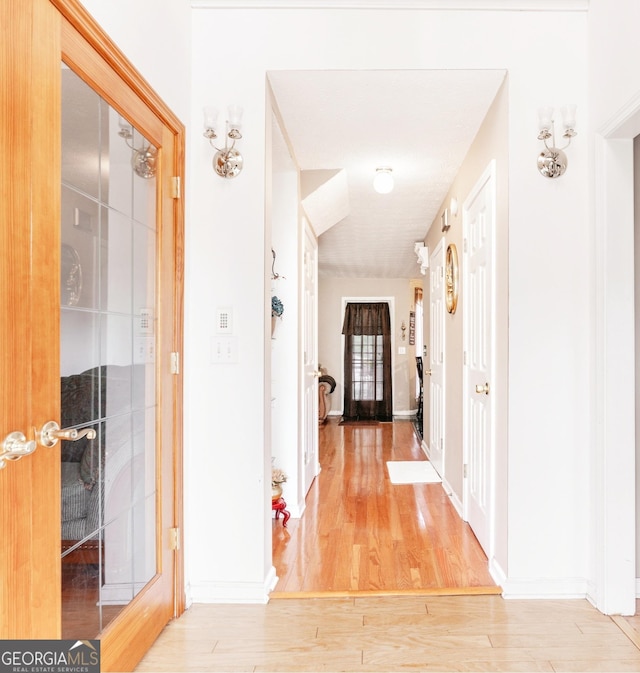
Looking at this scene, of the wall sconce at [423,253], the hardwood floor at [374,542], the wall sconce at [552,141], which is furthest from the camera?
the wall sconce at [423,253]

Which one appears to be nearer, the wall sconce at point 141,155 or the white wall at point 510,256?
the wall sconce at point 141,155

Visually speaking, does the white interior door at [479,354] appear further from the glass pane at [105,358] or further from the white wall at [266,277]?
the glass pane at [105,358]

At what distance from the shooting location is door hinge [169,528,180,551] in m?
2.16

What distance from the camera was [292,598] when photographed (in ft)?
7.73

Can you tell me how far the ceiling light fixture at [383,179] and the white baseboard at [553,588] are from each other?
257 cm

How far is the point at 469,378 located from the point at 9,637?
2716mm

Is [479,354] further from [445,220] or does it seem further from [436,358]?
[436,358]

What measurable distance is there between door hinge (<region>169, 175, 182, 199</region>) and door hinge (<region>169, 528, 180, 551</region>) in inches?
54.2

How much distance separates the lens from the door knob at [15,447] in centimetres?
116

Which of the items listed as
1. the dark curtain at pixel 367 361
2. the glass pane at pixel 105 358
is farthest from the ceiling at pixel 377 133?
the dark curtain at pixel 367 361

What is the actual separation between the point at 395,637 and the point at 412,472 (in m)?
2.88

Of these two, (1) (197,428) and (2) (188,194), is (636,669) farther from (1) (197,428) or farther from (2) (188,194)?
(2) (188,194)

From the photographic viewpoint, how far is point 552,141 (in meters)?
2.34

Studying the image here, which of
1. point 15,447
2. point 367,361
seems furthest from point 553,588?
point 367,361
